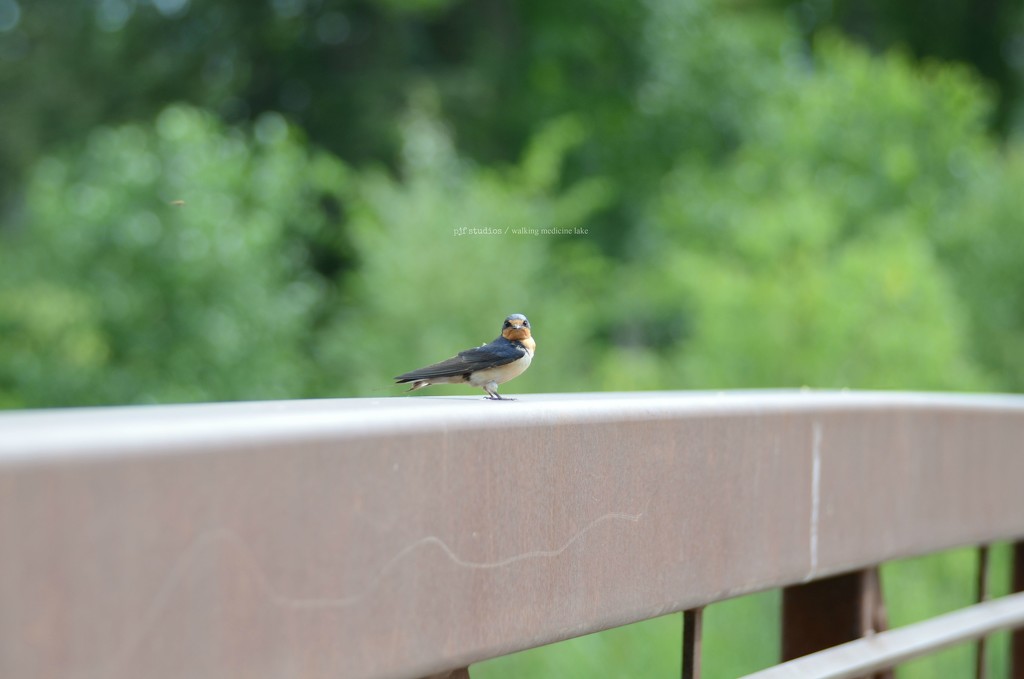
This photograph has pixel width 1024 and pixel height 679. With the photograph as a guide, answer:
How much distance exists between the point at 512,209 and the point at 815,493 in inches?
510

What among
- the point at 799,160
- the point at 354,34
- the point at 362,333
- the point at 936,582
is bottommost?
the point at 936,582

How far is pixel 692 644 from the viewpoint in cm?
213

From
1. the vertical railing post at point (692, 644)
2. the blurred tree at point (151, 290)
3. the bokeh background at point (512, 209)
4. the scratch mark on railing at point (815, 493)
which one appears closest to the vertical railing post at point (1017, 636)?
the scratch mark on railing at point (815, 493)

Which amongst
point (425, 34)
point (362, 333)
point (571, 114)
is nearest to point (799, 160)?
point (571, 114)

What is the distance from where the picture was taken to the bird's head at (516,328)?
2381mm

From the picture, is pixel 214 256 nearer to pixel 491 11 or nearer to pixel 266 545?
pixel 491 11

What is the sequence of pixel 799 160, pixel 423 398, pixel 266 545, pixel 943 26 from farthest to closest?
pixel 943 26
pixel 799 160
pixel 423 398
pixel 266 545

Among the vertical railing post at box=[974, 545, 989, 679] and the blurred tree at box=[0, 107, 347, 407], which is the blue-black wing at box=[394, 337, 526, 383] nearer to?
the vertical railing post at box=[974, 545, 989, 679]

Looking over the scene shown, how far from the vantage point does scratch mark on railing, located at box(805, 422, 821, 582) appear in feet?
7.76

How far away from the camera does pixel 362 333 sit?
1537cm

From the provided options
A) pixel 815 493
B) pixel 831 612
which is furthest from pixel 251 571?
pixel 831 612

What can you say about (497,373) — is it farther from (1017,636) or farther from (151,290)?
(151,290)

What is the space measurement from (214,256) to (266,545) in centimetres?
1463

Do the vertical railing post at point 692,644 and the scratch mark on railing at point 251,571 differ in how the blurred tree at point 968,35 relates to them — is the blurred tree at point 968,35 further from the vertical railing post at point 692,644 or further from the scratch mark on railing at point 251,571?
the scratch mark on railing at point 251,571
